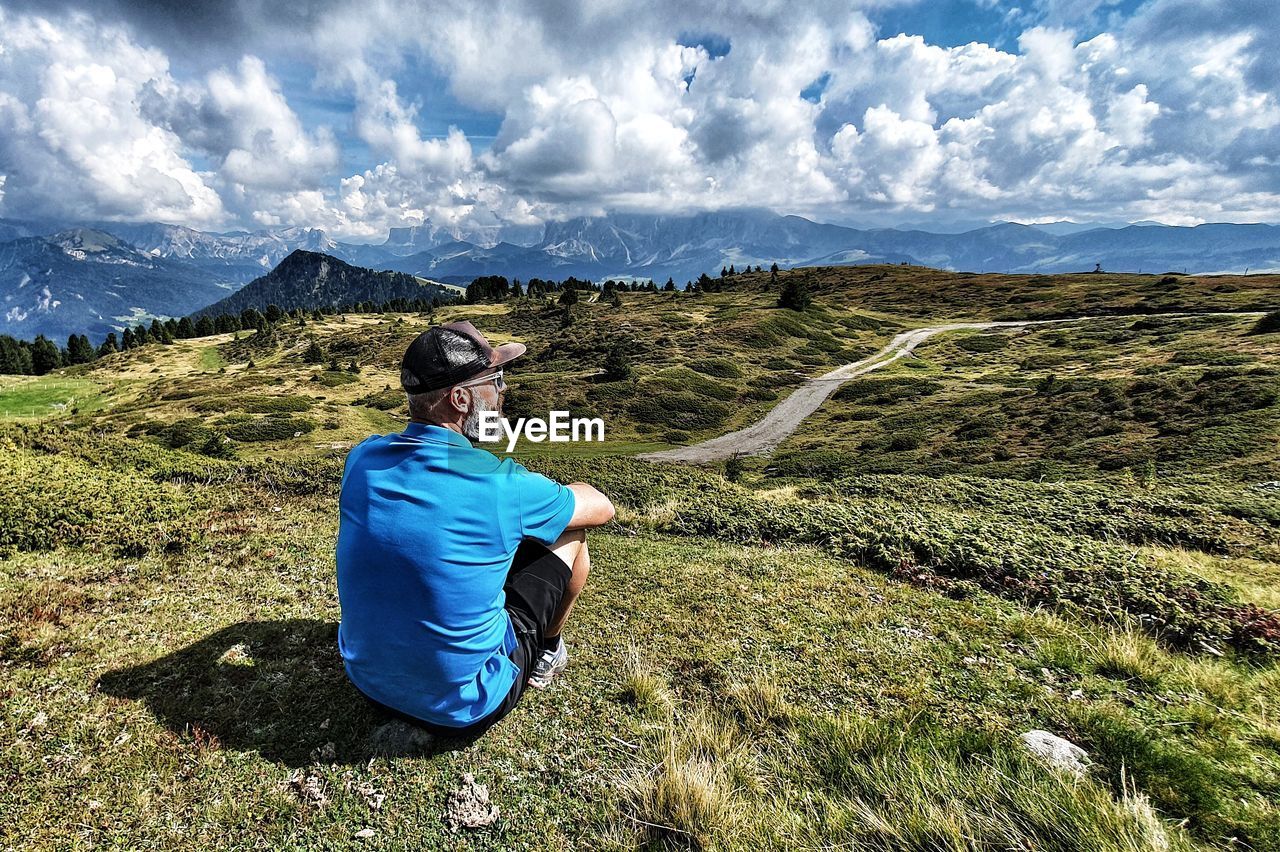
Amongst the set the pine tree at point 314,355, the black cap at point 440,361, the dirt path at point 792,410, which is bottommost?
the dirt path at point 792,410

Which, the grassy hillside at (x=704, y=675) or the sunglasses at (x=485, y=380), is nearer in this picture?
the grassy hillside at (x=704, y=675)

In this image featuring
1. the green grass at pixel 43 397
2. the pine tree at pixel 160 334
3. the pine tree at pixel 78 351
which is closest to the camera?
the green grass at pixel 43 397

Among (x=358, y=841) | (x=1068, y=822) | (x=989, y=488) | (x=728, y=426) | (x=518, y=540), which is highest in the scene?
(x=518, y=540)

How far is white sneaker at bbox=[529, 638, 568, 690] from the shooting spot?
4.27 metres

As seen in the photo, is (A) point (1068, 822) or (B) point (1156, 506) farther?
(B) point (1156, 506)

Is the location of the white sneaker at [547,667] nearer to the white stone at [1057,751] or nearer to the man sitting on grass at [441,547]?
the man sitting on grass at [441,547]

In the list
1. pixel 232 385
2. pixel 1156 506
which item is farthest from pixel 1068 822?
pixel 232 385

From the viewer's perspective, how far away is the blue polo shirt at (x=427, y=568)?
3.05m

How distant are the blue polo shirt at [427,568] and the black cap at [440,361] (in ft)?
1.03

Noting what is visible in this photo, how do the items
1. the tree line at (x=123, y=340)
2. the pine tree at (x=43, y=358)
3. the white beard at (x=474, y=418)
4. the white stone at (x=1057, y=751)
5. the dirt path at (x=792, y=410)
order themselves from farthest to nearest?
the pine tree at (x=43, y=358) → the tree line at (x=123, y=340) → the dirt path at (x=792, y=410) → the white beard at (x=474, y=418) → the white stone at (x=1057, y=751)

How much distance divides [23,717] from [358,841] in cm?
258

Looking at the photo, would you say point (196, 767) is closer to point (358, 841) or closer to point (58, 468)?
point (358, 841)

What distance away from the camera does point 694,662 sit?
4.91 meters

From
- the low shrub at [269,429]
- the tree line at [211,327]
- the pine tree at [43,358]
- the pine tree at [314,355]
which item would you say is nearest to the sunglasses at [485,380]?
the low shrub at [269,429]
